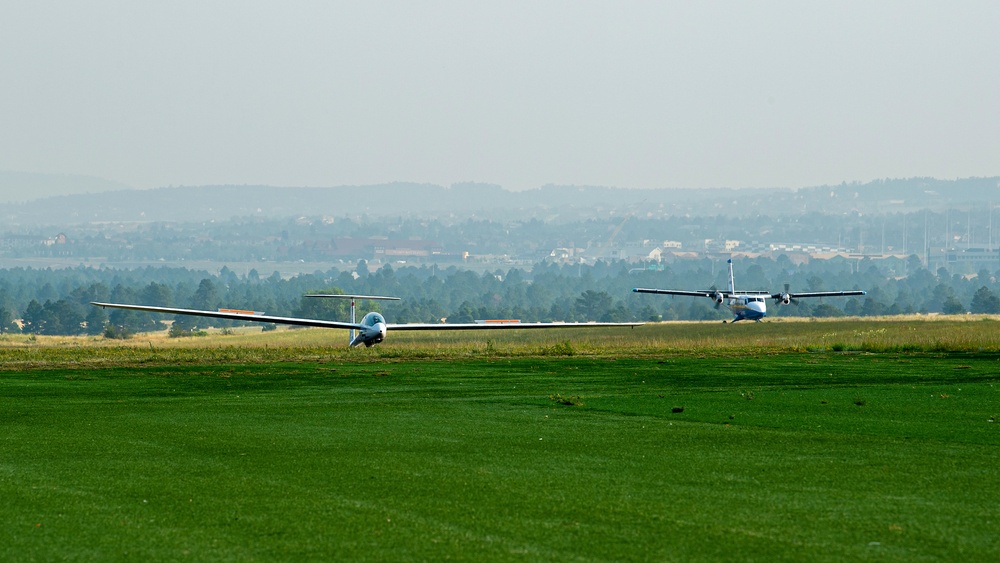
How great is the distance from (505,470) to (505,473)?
227mm

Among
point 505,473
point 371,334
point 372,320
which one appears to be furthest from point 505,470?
point 372,320

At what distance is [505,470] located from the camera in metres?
12.5

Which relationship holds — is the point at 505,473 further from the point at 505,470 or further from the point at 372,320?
the point at 372,320

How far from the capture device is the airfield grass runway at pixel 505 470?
9070mm

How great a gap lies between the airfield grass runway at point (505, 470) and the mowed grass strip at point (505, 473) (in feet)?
0.13

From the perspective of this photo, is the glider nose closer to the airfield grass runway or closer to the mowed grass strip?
the airfield grass runway

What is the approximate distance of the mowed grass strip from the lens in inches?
357

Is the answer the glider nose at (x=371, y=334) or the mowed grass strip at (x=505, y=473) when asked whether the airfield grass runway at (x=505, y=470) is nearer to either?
the mowed grass strip at (x=505, y=473)

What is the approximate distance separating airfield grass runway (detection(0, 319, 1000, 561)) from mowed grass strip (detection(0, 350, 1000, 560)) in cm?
4

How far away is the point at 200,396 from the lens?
2297cm

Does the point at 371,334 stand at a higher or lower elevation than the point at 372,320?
lower

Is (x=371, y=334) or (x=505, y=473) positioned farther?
(x=371, y=334)

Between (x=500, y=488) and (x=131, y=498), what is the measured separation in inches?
133

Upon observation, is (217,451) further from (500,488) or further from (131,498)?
(500,488)
